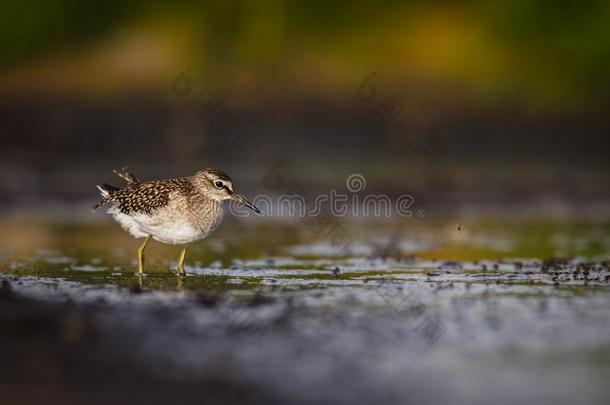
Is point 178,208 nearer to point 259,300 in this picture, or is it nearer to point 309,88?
point 259,300

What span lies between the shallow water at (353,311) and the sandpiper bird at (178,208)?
0.64 metres

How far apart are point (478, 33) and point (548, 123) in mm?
5026

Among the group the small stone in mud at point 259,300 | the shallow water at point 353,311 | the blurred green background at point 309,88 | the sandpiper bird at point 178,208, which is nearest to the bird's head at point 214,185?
the sandpiper bird at point 178,208

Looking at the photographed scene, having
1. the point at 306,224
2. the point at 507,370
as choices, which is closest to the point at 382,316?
the point at 507,370

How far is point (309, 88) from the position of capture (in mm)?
39312

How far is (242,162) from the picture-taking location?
34.8 meters

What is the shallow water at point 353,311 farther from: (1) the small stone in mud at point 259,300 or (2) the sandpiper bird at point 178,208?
(2) the sandpiper bird at point 178,208

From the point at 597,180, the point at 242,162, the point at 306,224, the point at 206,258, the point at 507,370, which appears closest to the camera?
the point at 507,370

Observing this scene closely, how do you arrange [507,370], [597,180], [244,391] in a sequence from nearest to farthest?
[244,391] < [507,370] < [597,180]

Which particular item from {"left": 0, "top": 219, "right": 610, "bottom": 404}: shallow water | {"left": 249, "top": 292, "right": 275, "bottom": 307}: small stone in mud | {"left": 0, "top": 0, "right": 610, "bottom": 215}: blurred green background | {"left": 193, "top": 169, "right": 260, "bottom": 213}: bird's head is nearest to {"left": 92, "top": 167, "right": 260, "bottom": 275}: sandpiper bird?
{"left": 193, "top": 169, "right": 260, "bottom": 213}: bird's head

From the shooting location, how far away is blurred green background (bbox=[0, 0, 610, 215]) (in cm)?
3488

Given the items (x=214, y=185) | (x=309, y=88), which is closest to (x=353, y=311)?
A: (x=214, y=185)

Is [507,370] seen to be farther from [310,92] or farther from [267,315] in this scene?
[310,92]

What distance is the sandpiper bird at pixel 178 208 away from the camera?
1708cm
